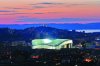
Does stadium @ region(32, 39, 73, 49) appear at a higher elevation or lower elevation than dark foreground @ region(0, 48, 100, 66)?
higher

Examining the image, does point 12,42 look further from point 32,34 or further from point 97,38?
point 97,38

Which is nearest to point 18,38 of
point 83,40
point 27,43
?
point 27,43

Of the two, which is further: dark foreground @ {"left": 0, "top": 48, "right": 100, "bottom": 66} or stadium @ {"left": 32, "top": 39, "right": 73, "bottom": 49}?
stadium @ {"left": 32, "top": 39, "right": 73, "bottom": 49}

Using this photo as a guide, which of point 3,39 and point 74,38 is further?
point 74,38

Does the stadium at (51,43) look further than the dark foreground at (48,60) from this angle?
Yes

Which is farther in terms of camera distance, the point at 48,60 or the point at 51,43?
the point at 51,43

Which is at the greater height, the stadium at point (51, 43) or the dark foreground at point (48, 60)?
the stadium at point (51, 43)

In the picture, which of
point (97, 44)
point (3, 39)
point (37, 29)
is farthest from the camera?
point (37, 29)

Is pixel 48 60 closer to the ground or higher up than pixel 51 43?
closer to the ground
